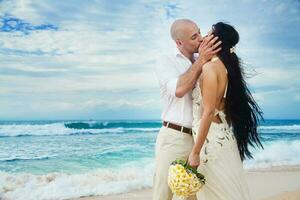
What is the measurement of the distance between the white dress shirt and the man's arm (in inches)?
3.9

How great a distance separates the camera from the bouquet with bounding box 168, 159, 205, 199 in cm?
213

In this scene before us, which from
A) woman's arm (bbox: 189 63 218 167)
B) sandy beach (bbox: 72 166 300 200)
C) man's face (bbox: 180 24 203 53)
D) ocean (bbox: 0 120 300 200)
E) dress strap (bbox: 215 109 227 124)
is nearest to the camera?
woman's arm (bbox: 189 63 218 167)

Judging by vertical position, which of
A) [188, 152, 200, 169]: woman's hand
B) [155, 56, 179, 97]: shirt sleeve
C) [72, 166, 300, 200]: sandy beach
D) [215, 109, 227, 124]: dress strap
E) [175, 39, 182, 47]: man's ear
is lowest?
[72, 166, 300, 200]: sandy beach

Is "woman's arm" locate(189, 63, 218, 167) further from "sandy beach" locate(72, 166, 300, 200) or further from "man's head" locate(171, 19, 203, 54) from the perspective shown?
"sandy beach" locate(72, 166, 300, 200)

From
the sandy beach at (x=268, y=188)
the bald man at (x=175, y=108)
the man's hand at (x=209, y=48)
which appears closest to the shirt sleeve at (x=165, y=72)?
the bald man at (x=175, y=108)

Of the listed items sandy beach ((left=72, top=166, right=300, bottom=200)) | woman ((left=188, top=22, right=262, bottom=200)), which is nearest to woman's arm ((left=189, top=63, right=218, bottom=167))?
woman ((left=188, top=22, right=262, bottom=200))

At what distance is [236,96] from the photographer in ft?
7.26

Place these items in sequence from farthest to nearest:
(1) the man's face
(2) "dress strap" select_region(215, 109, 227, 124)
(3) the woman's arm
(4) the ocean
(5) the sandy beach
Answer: (4) the ocean
(5) the sandy beach
(1) the man's face
(2) "dress strap" select_region(215, 109, 227, 124)
(3) the woman's arm

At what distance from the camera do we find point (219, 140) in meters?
2.22

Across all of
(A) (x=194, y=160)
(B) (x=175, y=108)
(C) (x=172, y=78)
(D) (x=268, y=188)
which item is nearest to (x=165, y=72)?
(C) (x=172, y=78)

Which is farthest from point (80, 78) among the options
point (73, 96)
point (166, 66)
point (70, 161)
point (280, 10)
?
point (166, 66)

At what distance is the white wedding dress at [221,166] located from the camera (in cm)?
221

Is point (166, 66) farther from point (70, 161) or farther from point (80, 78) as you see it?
point (80, 78)

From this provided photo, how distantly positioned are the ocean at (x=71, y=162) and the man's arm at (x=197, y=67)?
3072mm
